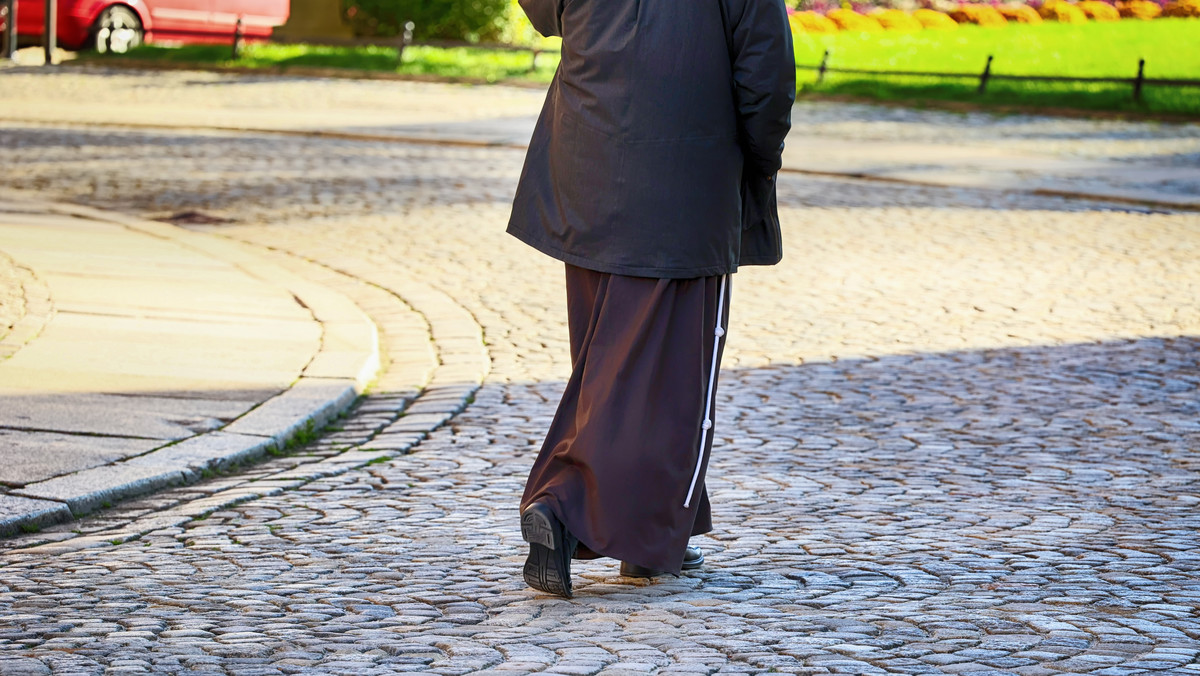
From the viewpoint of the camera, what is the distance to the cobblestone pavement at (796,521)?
323 centimetres

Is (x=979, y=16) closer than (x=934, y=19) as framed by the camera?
No

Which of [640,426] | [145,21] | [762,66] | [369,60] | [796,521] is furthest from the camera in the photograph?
[145,21]

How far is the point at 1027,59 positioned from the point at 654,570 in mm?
25132

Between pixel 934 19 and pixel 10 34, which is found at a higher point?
pixel 934 19

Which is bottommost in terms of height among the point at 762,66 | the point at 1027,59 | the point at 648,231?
the point at 648,231

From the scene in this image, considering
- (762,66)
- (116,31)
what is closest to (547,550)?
(762,66)

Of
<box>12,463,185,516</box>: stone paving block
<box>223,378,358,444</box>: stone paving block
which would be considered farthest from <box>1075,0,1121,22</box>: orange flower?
<box>12,463,185,516</box>: stone paving block

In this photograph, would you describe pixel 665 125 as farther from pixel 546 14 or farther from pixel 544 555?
pixel 544 555

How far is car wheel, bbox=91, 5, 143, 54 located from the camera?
2341 centimetres

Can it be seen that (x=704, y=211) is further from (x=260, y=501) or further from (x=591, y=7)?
(x=260, y=501)

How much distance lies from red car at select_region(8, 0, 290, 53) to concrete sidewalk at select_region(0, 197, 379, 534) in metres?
15.5

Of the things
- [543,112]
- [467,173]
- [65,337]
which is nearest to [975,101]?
[467,173]

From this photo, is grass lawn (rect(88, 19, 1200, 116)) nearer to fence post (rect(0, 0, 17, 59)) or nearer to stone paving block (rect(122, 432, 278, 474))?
fence post (rect(0, 0, 17, 59))

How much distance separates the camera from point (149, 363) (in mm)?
6012
